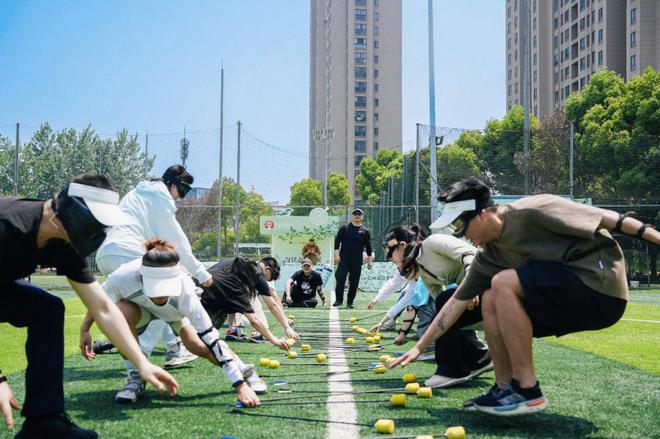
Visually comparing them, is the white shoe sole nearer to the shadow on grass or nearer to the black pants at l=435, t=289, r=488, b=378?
the shadow on grass

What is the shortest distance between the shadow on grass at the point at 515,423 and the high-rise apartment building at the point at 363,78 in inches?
3779

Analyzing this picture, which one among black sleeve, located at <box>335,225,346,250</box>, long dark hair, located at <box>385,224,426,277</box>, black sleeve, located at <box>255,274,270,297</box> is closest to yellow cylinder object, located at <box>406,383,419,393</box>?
long dark hair, located at <box>385,224,426,277</box>

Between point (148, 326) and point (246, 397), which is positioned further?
point (148, 326)

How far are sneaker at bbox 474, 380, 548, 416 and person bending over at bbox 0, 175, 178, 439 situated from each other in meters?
1.82

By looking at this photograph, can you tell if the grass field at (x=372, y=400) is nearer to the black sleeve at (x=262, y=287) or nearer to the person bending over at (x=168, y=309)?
the person bending over at (x=168, y=309)

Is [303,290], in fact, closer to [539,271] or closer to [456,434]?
[539,271]

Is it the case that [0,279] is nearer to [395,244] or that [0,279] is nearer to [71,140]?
[395,244]

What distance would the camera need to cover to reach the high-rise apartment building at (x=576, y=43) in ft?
188

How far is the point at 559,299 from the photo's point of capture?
400 cm

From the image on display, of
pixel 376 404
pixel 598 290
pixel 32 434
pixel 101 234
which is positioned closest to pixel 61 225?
pixel 101 234

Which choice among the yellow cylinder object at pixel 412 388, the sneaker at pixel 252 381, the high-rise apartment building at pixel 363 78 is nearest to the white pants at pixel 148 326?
the sneaker at pixel 252 381

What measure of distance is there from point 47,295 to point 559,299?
296 cm

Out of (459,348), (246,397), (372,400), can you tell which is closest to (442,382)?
(459,348)

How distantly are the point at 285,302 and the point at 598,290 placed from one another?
12.3 metres
